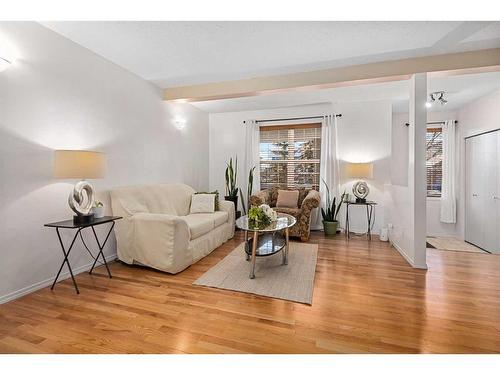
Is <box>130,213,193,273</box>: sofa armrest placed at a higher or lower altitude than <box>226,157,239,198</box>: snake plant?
lower

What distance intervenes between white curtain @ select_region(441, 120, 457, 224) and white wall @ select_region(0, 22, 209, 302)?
5.63 meters

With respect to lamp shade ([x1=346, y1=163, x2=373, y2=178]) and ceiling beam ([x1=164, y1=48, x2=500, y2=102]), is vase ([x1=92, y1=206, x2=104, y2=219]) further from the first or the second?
lamp shade ([x1=346, y1=163, x2=373, y2=178])

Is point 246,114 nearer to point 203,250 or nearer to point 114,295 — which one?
point 203,250

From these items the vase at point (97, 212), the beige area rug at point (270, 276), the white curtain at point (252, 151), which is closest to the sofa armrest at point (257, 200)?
the white curtain at point (252, 151)

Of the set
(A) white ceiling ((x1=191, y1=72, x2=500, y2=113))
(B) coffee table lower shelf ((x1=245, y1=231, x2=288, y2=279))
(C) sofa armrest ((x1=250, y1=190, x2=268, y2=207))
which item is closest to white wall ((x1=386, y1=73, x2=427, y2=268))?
(A) white ceiling ((x1=191, y1=72, x2=500, y2=113))

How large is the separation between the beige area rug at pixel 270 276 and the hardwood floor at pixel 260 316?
97 millimetres

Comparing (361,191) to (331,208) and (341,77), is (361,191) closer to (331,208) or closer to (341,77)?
(331,208)

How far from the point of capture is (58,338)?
1.57 meters

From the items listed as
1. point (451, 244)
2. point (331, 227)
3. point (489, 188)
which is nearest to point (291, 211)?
point (331, 227)

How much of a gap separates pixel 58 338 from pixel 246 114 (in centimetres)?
468

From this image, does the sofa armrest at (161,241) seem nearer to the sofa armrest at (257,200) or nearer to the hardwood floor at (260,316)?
the hardwood floor at (260,316)

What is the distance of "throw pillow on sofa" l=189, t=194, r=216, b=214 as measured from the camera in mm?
3848

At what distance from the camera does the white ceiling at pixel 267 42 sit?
2.22 metres
